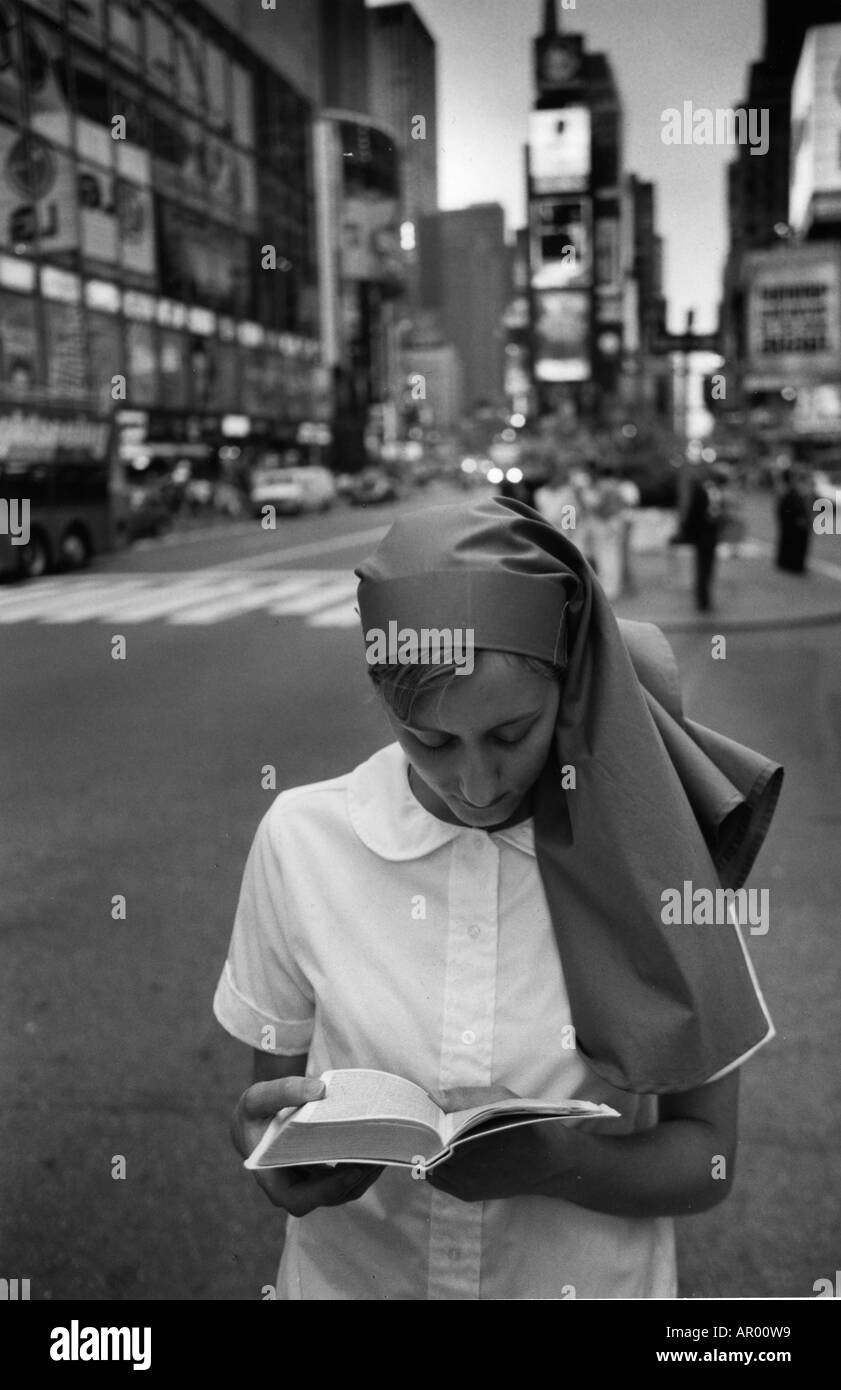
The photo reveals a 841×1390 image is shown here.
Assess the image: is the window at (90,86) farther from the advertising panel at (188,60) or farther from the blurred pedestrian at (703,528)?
the blurred pedestrian at (703,528)

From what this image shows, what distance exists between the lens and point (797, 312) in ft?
112

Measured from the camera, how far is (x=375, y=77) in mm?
2078

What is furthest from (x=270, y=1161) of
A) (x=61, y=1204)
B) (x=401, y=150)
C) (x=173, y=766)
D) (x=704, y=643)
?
(x=704, y=643)

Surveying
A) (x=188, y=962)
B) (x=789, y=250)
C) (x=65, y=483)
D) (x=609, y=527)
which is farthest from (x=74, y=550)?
(x=188, y=962)

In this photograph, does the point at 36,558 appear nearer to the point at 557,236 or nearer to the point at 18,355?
the point at 18,355

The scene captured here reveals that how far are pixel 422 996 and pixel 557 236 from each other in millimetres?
1746

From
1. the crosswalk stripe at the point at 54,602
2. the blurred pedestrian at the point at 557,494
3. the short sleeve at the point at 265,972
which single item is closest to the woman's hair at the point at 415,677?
the short sleeve at the point at 265,972

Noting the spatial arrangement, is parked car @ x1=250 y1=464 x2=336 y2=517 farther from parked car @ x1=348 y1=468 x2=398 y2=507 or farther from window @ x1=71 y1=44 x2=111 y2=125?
window @ x1=71 y1=44 x2=111 y2=125

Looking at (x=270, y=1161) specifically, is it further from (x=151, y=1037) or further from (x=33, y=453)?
(x=33, y=453)

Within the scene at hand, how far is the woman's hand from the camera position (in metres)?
1.33

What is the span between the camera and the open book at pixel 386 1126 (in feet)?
3.90

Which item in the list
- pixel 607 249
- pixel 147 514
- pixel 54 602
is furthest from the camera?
pixel 147 514

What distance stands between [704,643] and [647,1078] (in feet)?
32.3

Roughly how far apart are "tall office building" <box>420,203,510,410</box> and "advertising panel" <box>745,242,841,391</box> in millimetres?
26312
